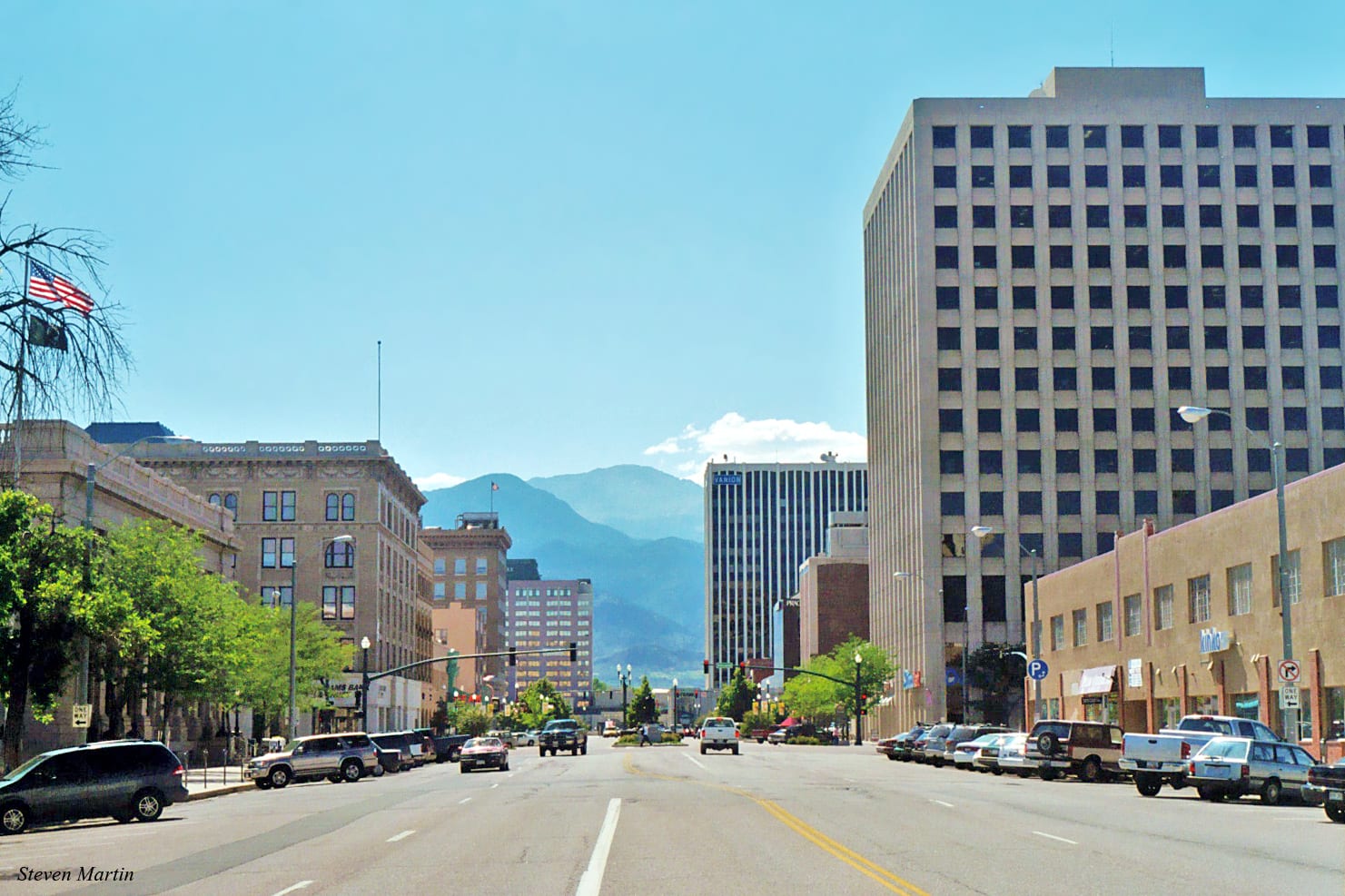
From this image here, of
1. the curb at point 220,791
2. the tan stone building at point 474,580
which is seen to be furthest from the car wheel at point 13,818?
the tan stone building at point 474,580

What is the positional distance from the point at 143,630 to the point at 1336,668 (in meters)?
38.6

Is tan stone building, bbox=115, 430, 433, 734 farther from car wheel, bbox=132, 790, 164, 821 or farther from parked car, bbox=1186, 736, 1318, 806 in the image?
parked car, bbox=1186, 736, 1318, 806

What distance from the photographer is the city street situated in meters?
17.5

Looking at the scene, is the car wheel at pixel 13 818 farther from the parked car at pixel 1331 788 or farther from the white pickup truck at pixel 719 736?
the white pickup truck at pixel 719 736

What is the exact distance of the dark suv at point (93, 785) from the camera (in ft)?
97.9

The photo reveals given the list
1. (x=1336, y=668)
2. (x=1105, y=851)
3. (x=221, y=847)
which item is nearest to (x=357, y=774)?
(x=221, y=847)

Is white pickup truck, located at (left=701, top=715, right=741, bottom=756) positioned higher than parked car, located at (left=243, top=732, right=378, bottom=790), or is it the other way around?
parked car, located at (left=243, top=732, right=378, bottom=790)

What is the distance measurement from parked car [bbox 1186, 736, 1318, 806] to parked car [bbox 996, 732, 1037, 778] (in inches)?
577

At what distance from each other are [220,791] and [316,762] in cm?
812

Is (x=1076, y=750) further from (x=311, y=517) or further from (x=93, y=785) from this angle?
(x=311, y=517)

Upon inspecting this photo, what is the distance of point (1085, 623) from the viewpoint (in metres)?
73.7

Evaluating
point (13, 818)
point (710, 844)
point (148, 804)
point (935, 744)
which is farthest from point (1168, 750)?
point (935, 744)

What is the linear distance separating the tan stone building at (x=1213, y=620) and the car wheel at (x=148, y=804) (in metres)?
35.2

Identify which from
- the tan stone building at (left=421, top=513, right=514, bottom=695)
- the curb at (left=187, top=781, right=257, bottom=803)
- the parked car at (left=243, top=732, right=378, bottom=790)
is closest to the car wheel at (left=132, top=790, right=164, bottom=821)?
the curb at (left=187, top=781, right=257, bottom=803)
